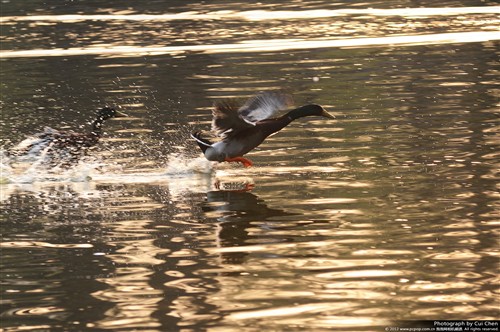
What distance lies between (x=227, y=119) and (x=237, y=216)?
6.19 ft

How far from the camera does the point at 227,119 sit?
13562mm

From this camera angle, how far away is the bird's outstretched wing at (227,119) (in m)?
13.3

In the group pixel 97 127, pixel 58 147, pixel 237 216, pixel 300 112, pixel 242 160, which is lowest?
pixel 237 216

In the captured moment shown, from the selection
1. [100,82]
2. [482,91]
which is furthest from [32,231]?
[100,82]

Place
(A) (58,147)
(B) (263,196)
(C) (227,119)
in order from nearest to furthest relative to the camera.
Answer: (B) (263,196)
(C) (227,119)
(A) (58,147)

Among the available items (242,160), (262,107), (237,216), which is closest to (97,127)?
(242,160)

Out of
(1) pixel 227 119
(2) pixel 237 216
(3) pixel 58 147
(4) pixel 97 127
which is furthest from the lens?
(4) pixel 97 127

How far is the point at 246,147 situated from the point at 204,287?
4744mm

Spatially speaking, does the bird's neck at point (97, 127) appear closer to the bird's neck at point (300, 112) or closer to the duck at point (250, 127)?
the duck at point (250, 127)

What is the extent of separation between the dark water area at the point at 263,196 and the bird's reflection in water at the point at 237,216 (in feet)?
0.10

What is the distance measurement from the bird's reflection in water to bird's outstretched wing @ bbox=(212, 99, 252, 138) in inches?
34.5

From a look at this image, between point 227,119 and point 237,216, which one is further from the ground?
point 227,119

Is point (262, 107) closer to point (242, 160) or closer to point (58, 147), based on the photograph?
point (242, 160)

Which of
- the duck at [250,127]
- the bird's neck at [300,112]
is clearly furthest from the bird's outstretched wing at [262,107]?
the bird's neck at [300,112]
